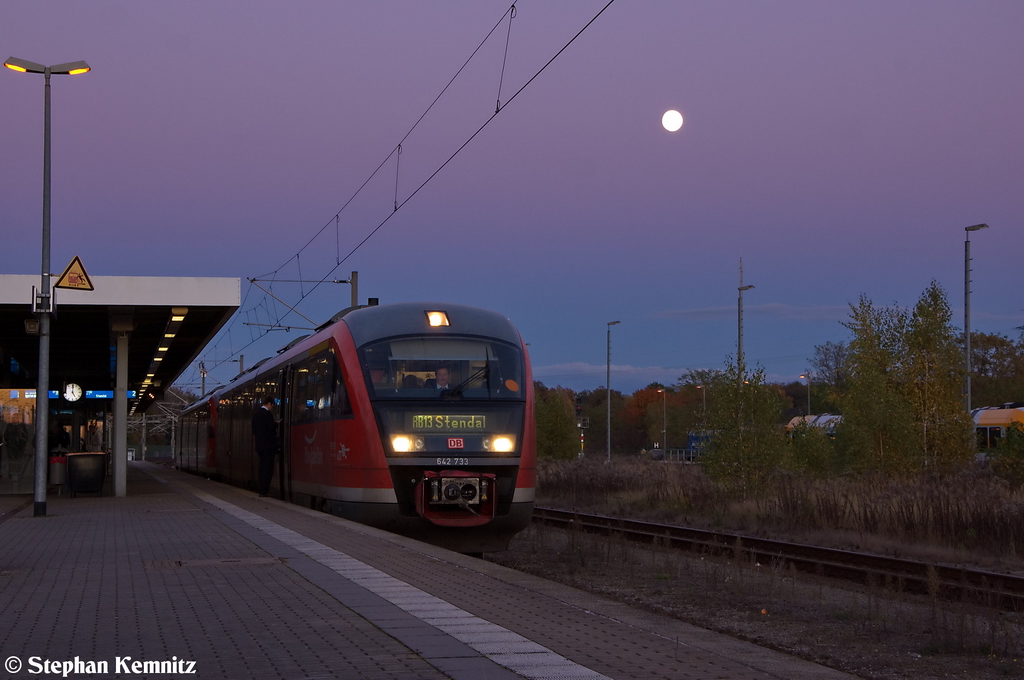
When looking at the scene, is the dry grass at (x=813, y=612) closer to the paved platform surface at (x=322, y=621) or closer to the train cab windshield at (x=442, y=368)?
the paved platform surface at (x=322, y=621)

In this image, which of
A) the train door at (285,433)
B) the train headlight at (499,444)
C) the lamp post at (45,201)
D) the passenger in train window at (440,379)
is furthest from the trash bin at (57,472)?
the train headlight at (499,444)

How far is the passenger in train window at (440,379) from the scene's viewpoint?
540 inches

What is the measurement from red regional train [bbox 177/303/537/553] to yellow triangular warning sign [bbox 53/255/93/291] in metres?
5.40

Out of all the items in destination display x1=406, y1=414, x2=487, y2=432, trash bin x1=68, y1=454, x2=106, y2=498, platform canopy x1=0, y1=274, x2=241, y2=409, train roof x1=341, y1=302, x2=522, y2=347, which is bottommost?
trash bin x1=68, y1=454, x2=106, y2=498

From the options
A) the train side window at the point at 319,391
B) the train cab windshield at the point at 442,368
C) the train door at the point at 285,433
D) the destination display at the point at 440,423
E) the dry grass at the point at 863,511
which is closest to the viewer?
the destination display at the point at 440,423

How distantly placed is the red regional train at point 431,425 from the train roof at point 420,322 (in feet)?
0.05

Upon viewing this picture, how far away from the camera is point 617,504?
2594 cm

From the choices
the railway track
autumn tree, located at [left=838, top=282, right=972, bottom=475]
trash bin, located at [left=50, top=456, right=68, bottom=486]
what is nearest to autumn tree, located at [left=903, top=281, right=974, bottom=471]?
autumn tree, located at [left=838, top=282, right=972, bottom=475]

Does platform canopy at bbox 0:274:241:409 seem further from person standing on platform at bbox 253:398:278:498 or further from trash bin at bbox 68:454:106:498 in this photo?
trash bin at bbox 68:454:106:498

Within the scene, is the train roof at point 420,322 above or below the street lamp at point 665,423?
above

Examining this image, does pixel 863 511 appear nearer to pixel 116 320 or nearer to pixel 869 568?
pixel 869 568

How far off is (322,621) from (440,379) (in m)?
6.99

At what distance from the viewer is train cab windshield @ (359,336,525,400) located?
13.7 meters

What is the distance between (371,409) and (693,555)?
483 centimetres
